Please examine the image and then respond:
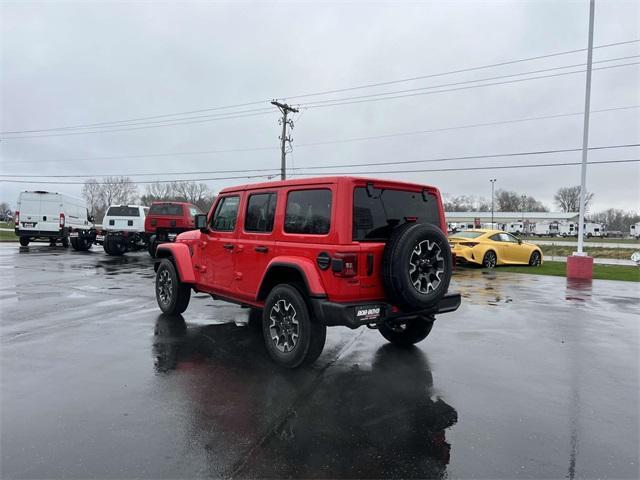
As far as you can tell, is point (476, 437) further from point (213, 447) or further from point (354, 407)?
point (213, 447)

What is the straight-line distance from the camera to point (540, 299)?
981 cm

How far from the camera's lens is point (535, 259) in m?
18.0

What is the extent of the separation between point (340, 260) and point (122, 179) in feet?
326

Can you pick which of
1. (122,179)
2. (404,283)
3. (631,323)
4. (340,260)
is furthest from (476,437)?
(122,179)

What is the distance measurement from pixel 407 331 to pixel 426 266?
1.48 m

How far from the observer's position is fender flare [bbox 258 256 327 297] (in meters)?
4.60

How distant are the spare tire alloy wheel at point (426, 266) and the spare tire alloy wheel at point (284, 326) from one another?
1.35 m

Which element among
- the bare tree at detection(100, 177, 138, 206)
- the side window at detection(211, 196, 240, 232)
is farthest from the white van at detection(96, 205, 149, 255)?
the bare tree at detection(100, 177, 138, 206)

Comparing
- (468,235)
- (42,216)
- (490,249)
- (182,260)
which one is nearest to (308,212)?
(182,260)

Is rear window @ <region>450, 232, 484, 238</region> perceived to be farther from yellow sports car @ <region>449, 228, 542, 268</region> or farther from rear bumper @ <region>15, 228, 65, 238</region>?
rear bumper @ <region>15, 228, 65, 238</region>

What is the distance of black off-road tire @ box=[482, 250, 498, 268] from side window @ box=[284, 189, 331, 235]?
12.9m

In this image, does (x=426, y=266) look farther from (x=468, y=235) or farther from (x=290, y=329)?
(x=468, y=235)

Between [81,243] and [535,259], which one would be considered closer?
[535,259]

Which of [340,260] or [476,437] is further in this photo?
[340,260]
